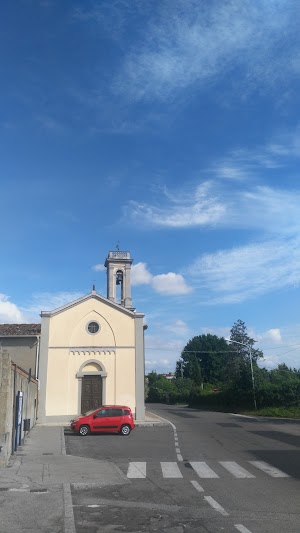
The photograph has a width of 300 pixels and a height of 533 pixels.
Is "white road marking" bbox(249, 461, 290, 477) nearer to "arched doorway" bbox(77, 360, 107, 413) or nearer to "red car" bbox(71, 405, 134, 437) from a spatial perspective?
"red car" bbox(71, 405, 134, 437)

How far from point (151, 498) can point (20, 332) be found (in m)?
25.8

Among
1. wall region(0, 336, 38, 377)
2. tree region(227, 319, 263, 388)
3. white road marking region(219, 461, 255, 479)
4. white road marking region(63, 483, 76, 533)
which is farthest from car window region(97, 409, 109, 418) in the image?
tree region(227, 319, 263, 388)

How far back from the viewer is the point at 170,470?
12.4 metres

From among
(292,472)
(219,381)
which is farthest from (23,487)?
(219,381)

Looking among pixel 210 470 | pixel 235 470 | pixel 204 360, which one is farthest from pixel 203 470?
pixel 204 360

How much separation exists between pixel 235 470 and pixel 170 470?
1673mm

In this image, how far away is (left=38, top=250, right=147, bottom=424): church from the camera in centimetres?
3272

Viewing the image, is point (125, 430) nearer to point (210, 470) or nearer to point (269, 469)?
point (210, 470)

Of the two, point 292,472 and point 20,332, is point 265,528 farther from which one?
point 20,332

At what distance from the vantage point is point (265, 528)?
686 cm

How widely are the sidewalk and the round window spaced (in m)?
17.4

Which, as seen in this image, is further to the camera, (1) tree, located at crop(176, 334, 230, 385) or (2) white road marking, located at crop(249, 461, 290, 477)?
(1) tree, located at crop(176, 334, 230, 385)

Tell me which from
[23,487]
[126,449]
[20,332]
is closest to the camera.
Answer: [23,487]

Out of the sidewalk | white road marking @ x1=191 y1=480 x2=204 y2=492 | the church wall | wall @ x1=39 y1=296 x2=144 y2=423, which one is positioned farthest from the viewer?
the church wall
